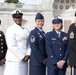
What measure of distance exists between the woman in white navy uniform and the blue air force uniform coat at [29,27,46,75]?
0.13 meters

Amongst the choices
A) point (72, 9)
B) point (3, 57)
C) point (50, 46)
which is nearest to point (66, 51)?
point (50, 46)

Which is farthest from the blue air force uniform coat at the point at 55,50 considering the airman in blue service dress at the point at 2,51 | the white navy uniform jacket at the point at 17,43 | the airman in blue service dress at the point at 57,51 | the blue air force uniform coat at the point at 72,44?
the airman in blue service dress at the point at 2,51

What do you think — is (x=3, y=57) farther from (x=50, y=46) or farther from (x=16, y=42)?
(x=50, y=46)

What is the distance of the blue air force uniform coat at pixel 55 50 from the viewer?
5.34m

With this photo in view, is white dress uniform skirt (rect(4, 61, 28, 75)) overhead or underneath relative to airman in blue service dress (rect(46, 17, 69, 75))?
underneath

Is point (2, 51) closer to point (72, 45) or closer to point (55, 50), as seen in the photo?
point (55, 50)

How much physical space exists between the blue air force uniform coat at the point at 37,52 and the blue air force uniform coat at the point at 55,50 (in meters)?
0.15

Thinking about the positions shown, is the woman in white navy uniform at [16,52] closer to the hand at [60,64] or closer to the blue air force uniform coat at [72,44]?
the hand at [60,64]

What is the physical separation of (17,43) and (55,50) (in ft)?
2.35

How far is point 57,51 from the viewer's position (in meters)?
5.38

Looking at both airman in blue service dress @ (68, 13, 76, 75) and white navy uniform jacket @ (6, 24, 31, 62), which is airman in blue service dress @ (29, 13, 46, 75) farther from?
airman in blue service dress @ (68, 13, 76, 75)

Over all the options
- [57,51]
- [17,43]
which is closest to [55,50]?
[57,51]

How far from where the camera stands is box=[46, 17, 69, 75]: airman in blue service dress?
532 cm

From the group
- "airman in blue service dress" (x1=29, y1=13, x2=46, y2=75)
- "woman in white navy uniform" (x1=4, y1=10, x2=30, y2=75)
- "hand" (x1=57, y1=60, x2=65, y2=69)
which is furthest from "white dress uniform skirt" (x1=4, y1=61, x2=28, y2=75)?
"hand" (x1=57, y1=60, x2=65, y2=69)
